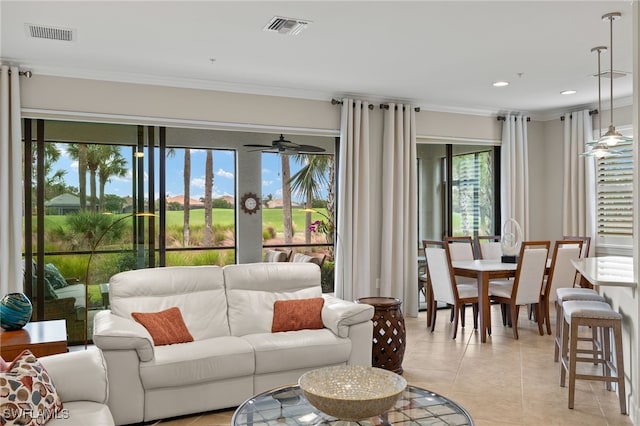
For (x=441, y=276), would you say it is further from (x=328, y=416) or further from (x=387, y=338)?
(x=328, y=416)

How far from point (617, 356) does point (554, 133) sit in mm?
4661

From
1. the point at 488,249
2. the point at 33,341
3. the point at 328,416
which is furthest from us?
the point at 488,249

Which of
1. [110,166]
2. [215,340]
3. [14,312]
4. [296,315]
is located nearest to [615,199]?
[296,315]

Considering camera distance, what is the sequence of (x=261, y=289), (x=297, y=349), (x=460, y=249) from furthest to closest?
(x=460, y=249)
(x=261, y=289)
(x=297, y=349)

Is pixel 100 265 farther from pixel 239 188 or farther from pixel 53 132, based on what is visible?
pixel 239 188

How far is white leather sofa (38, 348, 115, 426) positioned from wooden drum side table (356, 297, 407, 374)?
2182mm

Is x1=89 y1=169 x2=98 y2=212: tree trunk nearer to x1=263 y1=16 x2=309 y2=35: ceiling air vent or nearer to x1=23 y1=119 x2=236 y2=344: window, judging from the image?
x1=23 y1=119 x2=236 y2=344: window

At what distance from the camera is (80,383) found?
2.68m

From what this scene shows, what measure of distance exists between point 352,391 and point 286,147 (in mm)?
4234

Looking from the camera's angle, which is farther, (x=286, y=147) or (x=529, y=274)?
(x=286, y=147)

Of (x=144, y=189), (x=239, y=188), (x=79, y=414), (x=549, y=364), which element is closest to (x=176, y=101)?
(x=144, y=189)

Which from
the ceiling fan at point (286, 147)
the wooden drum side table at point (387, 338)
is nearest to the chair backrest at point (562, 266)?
the wooden drum side table at point (387, 338)

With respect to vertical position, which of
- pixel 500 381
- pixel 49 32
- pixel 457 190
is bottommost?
pixel 500 381

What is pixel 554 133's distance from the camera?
750 centimetres
